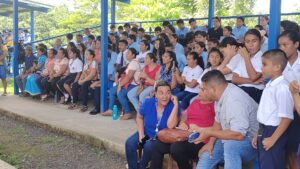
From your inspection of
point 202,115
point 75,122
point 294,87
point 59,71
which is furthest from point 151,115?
point 59,71

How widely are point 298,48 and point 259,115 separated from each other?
34.1 inches

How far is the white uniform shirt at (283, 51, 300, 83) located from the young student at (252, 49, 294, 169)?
28cm

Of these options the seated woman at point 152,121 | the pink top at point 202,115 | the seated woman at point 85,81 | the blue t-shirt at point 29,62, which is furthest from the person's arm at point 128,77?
the blue t-shirt at point 29,62

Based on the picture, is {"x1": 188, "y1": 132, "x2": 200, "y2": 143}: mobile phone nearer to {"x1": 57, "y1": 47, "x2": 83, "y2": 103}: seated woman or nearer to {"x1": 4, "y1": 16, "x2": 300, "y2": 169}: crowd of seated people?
{"x1": 4, "y1": 16, "x2": 300, "y2": 169}: crowd of seated people

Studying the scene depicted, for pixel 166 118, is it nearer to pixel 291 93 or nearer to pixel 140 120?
pixel 140 120

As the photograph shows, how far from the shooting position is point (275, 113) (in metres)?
3.12

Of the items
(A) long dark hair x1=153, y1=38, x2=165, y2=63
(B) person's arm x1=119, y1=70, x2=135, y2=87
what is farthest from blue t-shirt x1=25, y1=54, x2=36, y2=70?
(B) person's arm x1=119, y1=70, x2=135, y2=87

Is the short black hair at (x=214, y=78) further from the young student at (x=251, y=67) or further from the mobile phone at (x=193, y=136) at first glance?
the young student at (x=251, y=67)

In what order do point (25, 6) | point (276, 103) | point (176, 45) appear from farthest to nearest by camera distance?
point (25, 6) < point (176, 45) < point (276, 103)

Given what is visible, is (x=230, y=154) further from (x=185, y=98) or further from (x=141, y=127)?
(x=185, y=98)

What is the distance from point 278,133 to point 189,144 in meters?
1.01

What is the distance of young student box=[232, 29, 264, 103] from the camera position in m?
4.17

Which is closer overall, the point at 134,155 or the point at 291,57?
the point at 291,57

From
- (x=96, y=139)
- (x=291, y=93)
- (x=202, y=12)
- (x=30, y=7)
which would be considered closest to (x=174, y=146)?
(x=291, y=93)
